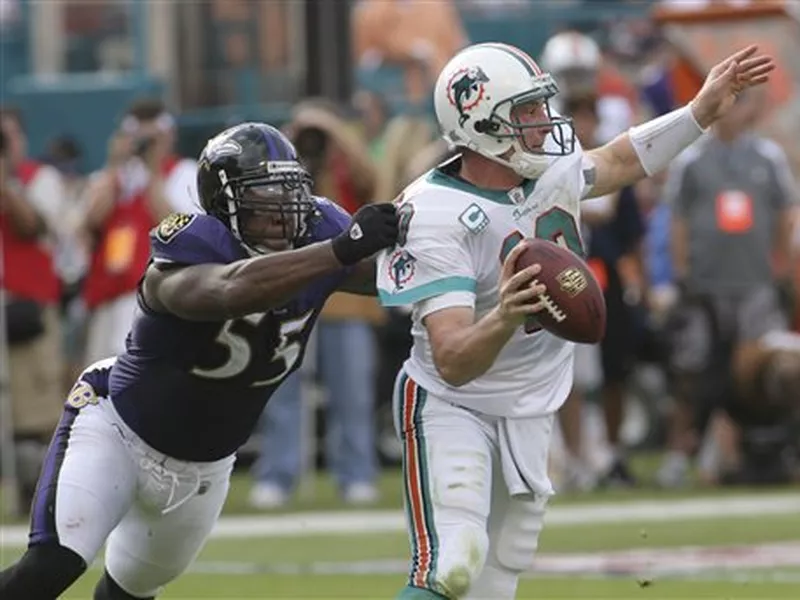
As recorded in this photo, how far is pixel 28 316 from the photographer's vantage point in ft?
39.2

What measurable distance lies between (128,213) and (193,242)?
5.81 meters

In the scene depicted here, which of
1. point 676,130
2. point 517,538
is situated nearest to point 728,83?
point 676,130

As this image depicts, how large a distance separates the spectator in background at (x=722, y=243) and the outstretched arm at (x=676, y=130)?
590cm

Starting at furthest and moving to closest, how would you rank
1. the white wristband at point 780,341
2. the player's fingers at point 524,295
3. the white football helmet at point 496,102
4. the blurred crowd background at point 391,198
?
1. the white wristband at point 780,341
2. the blurred crowd background at point 391,198
3. the white football helmet at point 496,102
4. the player's fingers at point 524,295

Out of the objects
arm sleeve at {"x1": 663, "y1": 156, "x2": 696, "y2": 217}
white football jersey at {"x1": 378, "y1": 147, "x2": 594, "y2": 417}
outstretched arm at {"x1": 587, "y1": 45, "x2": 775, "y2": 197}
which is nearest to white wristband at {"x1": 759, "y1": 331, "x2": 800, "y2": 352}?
arm sleeve at {"x1": 663, "y1": 156, "x2": 696, "y2": 217}

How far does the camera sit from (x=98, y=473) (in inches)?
253

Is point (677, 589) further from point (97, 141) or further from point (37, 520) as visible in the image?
point (97, 141)

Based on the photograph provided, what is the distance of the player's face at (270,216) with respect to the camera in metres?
6.36

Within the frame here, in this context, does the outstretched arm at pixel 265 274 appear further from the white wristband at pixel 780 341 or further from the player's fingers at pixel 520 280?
the white wristband at pixel 780 341

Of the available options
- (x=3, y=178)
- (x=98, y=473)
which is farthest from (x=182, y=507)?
(x=3, y=178)

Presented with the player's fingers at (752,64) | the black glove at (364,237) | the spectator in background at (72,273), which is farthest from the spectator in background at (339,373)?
the black glove at (364,237)

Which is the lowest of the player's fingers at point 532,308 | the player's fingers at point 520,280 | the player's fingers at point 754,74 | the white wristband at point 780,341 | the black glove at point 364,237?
the white wristband at point 780,341

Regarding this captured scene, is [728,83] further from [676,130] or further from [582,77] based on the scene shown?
[582,77]

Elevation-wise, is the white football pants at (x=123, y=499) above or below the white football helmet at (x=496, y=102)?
below
